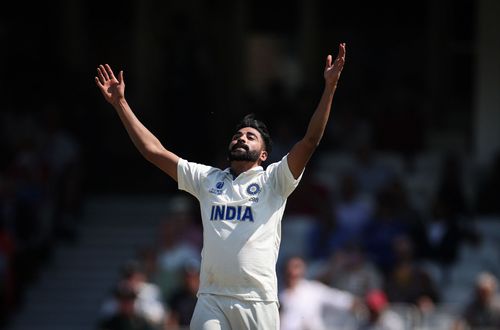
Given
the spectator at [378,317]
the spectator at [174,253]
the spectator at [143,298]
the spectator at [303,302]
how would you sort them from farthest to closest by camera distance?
the spectator at [174,253]
the spectator at [143,298]
the spectator at [303,302]
the spectator at [378,317]

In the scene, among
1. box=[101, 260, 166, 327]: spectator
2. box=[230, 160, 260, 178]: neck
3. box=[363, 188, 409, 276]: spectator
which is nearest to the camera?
box=[230, 160, 260, 178]: neck

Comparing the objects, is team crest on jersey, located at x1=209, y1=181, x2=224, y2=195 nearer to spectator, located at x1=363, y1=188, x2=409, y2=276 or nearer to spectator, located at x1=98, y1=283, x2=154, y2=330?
spectator, located at x1=98, y1=283, x2=154, y2=330

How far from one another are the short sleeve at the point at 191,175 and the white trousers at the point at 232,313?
601mm

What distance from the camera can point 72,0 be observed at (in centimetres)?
1922

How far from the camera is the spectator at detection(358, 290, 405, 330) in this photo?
1343 centimetres

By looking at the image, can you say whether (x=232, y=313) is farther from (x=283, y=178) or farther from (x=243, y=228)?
(x=283, y=178)

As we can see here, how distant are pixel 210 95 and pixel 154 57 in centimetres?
172

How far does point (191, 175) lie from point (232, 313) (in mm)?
788

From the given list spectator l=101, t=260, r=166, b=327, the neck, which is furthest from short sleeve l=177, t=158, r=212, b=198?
spectator l=101, t=260, r=166, b=327

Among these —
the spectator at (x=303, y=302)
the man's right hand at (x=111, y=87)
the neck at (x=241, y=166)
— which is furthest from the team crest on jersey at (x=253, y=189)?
the spectator at (x=303, y=302)

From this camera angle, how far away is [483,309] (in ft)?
45.5

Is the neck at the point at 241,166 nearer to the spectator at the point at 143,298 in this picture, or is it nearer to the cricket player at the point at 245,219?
the cricket player at the point at 245,219

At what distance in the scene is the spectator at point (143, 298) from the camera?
1418 cm

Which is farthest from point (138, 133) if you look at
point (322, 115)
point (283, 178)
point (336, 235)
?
point (336, 235)
